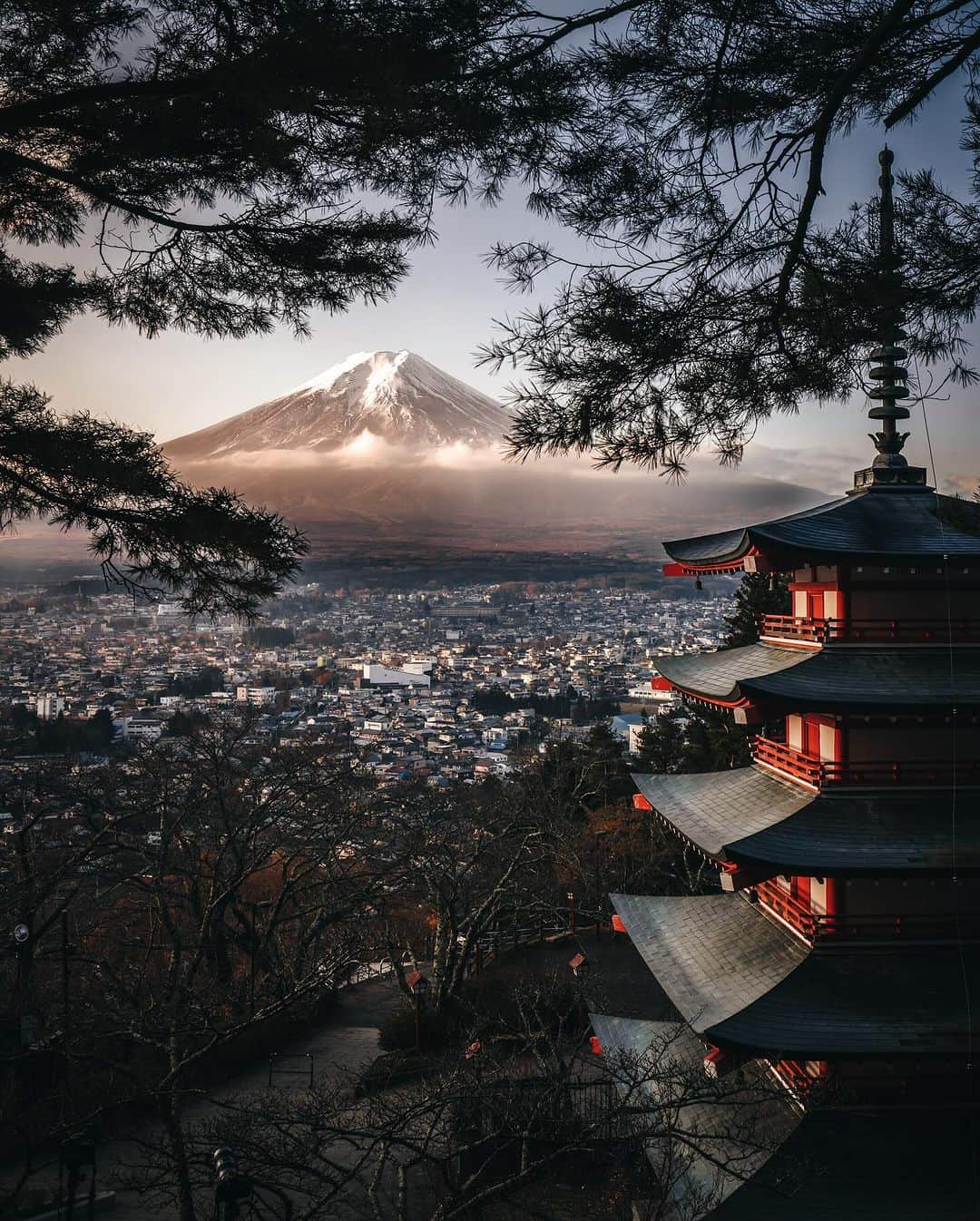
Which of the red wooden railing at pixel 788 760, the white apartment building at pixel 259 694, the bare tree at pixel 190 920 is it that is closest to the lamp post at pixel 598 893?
the bare tree at pixel 190 920

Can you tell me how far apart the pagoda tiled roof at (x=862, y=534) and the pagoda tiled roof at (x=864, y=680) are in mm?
842

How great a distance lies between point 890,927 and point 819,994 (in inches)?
31.8

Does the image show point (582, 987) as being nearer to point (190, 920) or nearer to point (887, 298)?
point (887, 298)

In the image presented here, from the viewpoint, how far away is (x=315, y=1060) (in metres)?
14.3

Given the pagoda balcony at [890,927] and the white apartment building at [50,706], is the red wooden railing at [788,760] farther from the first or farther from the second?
the white apartment building at [50,706]

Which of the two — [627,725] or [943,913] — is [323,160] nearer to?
[943,913]

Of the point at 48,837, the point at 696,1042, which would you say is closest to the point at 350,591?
the point at 48,837

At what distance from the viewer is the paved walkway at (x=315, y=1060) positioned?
10352 mm

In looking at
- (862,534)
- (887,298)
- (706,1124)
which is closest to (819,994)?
(706,1124)

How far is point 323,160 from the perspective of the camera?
3807mm

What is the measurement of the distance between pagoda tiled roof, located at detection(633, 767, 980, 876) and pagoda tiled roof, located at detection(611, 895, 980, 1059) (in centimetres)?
77

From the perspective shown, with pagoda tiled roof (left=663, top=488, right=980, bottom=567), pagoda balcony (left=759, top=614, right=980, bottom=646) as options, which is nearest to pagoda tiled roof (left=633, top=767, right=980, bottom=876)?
pagoda balcony (left=759, top=614, right=980, bottom=646)

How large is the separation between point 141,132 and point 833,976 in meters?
7.05

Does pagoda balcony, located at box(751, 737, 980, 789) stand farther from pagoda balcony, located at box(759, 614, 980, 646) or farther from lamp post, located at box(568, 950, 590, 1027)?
lamp post, located at box(568, 950, 590, 1027)
